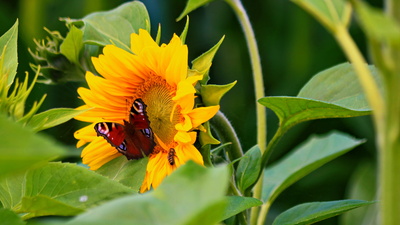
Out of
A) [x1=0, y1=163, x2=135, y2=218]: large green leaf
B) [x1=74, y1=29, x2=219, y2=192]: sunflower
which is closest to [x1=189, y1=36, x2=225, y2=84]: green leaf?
[x1=74, y1=29, x2=219, y2=192]: sunflower

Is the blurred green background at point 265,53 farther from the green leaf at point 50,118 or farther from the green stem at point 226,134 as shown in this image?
the green leaf at point 50,118

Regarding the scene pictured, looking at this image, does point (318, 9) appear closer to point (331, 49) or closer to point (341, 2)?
point (341, 2)

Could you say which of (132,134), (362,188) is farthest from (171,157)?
(362,188)

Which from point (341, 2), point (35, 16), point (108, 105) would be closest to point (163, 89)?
point (108, 105)

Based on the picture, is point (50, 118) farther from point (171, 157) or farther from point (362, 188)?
point (362, 188)

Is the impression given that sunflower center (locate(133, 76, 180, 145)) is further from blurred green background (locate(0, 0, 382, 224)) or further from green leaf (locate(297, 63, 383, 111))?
blurred green background (locate(0, 0, 382, 224))

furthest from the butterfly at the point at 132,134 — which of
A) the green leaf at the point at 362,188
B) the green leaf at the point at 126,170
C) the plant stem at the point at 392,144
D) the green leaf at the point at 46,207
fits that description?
the green leaf at the point at 362,188
